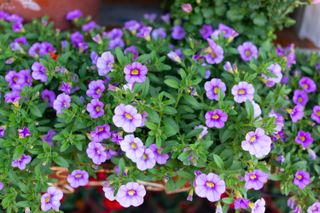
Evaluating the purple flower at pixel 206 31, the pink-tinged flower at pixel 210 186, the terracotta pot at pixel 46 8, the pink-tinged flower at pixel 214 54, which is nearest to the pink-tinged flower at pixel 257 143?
the pink-tinged flower at pixel 210 186

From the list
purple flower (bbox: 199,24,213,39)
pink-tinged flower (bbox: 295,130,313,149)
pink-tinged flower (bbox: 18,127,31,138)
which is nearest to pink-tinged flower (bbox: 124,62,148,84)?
pink-tinged flower (bbox: 18,127,31,138)

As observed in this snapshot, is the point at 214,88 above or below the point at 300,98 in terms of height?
above

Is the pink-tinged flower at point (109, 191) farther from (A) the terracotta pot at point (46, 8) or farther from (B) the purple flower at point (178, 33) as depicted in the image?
(A) the terracotta pot at point (46, 8)

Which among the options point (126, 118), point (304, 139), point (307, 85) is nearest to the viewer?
point (126, 118)

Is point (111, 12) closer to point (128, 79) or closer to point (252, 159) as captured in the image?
point (128, 79)

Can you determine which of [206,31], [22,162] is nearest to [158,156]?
[22,162]

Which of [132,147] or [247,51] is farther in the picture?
[247,51]

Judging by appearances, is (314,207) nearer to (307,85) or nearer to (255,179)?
(255,179)
